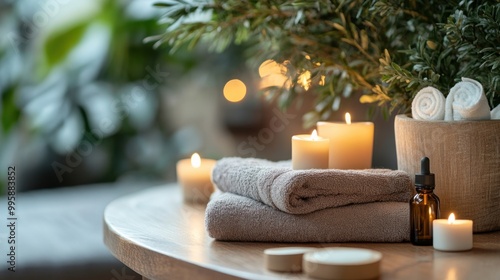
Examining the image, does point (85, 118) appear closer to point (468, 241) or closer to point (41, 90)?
point (41, 90)

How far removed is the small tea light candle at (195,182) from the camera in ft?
4.44

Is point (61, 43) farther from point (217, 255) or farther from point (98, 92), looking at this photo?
point (217, 255)

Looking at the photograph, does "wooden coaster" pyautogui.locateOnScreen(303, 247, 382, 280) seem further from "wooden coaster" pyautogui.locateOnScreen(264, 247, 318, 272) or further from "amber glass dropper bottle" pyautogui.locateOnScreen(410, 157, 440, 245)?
"amber glass dropper bottle" pyautogui.locateOnScreen(410, 157, 440, 245)

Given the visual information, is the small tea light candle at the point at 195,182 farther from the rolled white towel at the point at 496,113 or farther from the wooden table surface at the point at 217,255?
the rolled white towel at the point at 496,113

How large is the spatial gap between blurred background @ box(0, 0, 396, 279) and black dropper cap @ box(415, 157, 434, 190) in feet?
4.32

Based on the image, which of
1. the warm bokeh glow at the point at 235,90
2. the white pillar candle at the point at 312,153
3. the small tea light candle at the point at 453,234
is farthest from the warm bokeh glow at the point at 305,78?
the warm bokeh glow at the point at 235,90

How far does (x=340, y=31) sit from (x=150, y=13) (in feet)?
4.83

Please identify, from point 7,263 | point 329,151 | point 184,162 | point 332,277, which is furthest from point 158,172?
point 332,277

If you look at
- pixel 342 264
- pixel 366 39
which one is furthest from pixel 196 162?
pixel 342 264

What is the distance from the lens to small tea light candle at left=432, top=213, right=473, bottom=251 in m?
0.94

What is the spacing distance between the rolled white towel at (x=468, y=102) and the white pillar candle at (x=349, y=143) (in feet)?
0.64

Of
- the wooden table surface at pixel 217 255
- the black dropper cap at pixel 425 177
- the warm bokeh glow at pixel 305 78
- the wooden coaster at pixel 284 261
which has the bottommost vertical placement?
the wooden table surface at pixel 217 255

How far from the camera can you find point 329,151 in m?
1.21

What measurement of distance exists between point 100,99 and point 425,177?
5.89ft
